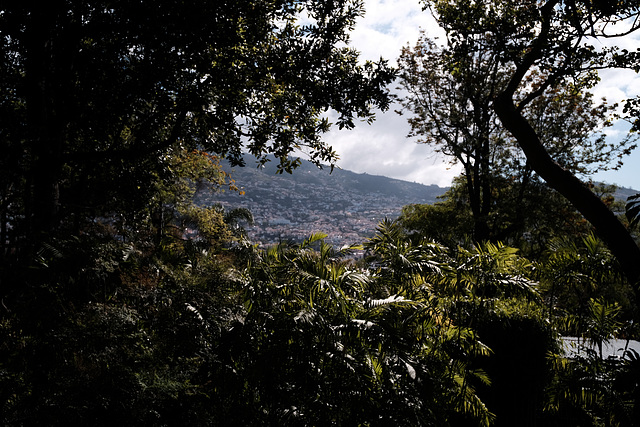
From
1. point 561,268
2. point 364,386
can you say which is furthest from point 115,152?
point 561,268

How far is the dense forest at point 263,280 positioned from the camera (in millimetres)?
2668

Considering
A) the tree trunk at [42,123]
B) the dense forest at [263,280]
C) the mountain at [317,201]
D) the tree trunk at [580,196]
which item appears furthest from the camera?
the mountain at [317,201]

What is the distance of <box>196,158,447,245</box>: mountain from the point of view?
66.7 meters

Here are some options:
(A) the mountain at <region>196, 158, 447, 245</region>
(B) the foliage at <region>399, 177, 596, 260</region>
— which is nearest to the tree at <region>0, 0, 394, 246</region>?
(B) the foliage at <region>399, 177, 596, 260</region>

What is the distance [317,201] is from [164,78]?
107m

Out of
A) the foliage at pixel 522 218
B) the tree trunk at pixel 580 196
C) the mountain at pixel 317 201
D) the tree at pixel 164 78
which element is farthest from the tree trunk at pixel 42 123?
the mountain at pixel 317 201

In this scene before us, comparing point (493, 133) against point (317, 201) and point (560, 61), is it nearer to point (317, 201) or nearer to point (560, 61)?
point (560, 61)

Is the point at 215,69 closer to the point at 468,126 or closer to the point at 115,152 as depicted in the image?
the point at 115,152

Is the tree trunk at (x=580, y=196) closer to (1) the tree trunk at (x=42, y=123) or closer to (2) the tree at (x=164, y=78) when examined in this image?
(2) the tree at (x=164, y=78)

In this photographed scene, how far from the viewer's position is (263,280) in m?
3.05

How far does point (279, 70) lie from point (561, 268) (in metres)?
3.96

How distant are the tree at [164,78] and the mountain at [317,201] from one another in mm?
34690

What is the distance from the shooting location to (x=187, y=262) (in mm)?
6141

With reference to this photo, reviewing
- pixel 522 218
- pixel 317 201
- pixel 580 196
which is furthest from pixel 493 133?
pixel 317 201
